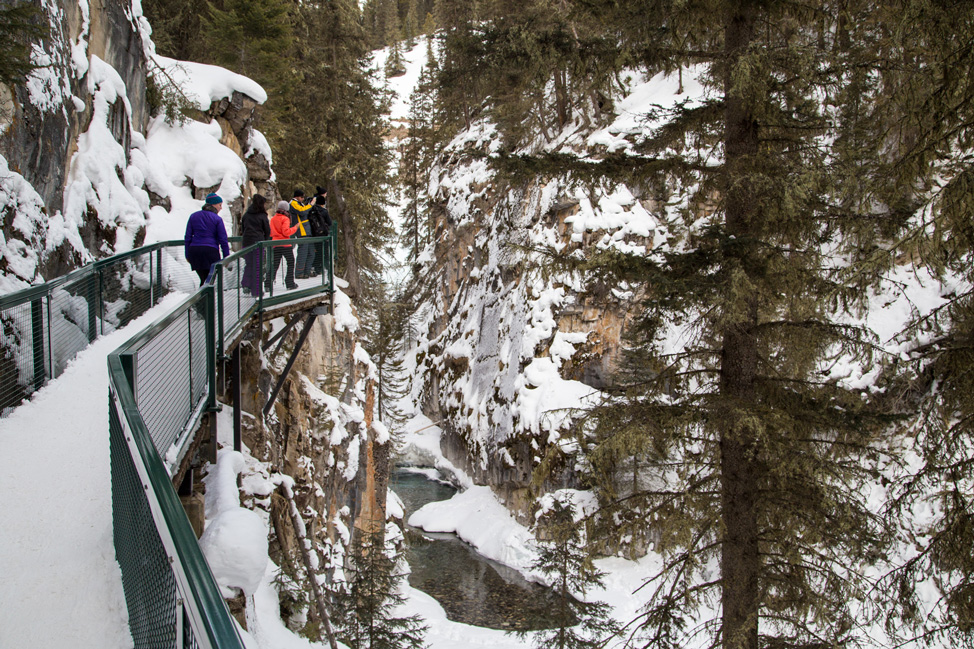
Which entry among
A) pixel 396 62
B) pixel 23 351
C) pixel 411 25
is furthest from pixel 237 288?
pixel 411 25

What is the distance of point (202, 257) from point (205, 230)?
406 millimetres

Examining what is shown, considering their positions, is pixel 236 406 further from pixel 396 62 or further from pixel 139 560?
pixel 396 62

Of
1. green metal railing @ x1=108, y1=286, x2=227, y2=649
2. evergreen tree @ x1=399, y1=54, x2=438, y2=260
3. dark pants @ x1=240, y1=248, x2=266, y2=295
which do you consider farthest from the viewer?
evergreen tree @ x1=399, y1=54, x2=438, y2=260

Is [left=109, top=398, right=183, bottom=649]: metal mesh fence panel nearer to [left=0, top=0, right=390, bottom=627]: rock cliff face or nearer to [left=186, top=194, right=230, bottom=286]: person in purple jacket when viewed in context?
[left=0, top=0, right=390, bottom=627]: rock cliff face

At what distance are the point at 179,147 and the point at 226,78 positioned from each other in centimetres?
349

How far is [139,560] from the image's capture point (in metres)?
2.97

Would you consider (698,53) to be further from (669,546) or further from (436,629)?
(436,629)

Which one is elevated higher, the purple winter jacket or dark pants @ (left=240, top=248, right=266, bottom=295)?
the purple winter jacket

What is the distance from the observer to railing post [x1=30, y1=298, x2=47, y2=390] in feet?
21.0

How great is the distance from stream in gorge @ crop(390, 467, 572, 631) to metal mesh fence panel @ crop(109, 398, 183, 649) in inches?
499

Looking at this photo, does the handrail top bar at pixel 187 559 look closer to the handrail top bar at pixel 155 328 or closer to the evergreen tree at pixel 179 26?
the handrail top bar at pixel 155 328

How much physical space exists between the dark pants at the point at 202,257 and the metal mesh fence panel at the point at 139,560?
6.13 metres

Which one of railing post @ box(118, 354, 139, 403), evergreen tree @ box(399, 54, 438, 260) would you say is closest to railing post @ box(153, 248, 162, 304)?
railing post @ box(118, 354, 139, 403)

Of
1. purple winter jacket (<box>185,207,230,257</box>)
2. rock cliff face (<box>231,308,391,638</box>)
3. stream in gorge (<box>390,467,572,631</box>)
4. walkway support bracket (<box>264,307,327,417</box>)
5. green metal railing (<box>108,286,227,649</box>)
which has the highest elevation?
purple winter jacket (<box>185,207,230,257</box>)
